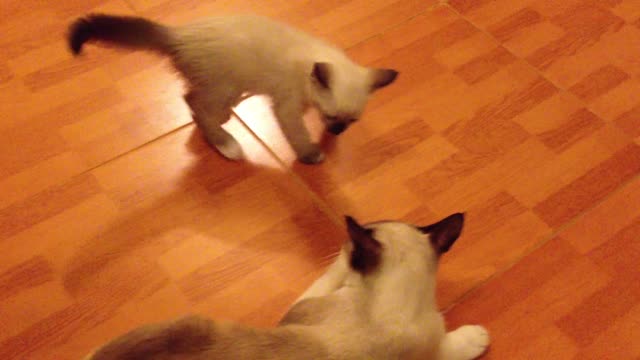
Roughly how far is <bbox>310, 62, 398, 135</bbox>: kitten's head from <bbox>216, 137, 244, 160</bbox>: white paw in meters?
0.26

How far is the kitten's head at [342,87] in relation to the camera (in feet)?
4.23

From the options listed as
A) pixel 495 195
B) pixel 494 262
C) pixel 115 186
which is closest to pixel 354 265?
pixel 494 262

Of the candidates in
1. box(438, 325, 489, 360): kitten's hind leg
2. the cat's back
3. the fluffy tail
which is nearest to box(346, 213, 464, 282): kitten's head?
box(438, 325, 489, 360): kitten's hind leg

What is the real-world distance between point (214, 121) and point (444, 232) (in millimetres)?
647

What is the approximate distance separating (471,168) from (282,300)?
0.59 metres

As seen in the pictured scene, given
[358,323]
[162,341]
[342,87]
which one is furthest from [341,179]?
[162,341]

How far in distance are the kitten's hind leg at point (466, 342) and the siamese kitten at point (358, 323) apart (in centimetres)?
9

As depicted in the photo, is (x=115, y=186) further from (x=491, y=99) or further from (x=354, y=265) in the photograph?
(x=491, y=99)

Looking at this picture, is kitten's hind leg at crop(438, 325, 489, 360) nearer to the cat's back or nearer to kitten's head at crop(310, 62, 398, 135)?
kitten's head at crop(310, 62, 398, 135)

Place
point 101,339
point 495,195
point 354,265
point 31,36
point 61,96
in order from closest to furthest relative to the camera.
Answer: point 354,265
point 101,339
point 495,195
point 61,96
point 31,36

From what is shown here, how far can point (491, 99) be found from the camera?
5.39 feet

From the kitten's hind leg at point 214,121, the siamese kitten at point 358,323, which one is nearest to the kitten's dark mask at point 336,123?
the kitten's hind leg at point 214,121

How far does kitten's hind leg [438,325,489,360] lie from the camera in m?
1.21

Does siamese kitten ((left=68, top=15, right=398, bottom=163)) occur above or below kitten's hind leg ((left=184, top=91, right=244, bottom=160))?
above
